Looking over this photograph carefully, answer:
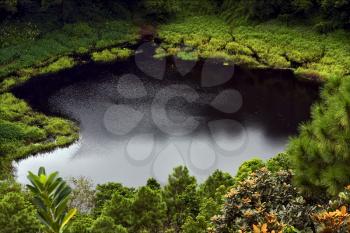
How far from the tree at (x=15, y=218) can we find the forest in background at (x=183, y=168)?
6cm

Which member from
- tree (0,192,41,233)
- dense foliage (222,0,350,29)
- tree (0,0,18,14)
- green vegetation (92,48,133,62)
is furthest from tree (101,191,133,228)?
tree (0,0,18,14)

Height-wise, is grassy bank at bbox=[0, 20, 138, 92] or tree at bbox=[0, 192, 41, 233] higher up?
grassy bank at bbox=[0, 20, 138, 92]

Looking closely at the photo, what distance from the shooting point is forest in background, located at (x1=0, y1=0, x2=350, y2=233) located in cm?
1977

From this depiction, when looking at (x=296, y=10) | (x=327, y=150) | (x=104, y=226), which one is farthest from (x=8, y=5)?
(x=327, y=150)

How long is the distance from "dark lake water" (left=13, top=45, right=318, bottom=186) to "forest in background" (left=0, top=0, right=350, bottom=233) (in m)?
2.85

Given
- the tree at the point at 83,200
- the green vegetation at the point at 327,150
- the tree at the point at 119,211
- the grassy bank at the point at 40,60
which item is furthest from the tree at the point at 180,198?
the grassy bank at the point at 40,60

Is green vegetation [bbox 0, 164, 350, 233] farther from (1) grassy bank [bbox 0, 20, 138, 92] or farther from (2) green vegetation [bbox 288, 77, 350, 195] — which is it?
(1) grassy bank [bbox 0, 20, 138, 92]

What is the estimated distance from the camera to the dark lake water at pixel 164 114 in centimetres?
5178

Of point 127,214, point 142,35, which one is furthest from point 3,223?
point 142,35

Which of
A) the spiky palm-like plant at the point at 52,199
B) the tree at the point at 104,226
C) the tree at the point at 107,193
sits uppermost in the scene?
the spiky palm-like plant at the point at 52,199

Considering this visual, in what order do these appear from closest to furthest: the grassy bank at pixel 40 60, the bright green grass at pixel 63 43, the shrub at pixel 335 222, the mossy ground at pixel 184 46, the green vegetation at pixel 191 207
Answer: the green vegetation at pixel 191 207, the shrub at pixel 335 222, the grassy bank at pixel 40 60, the mossy ground at pixel 184 46, the bright green grass at pixel 63 43

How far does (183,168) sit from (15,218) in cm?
2206

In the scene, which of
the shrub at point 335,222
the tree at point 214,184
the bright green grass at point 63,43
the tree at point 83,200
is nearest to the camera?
the shrub at point 335,222

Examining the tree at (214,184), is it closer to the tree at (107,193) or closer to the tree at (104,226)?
the tree at (107,193)
